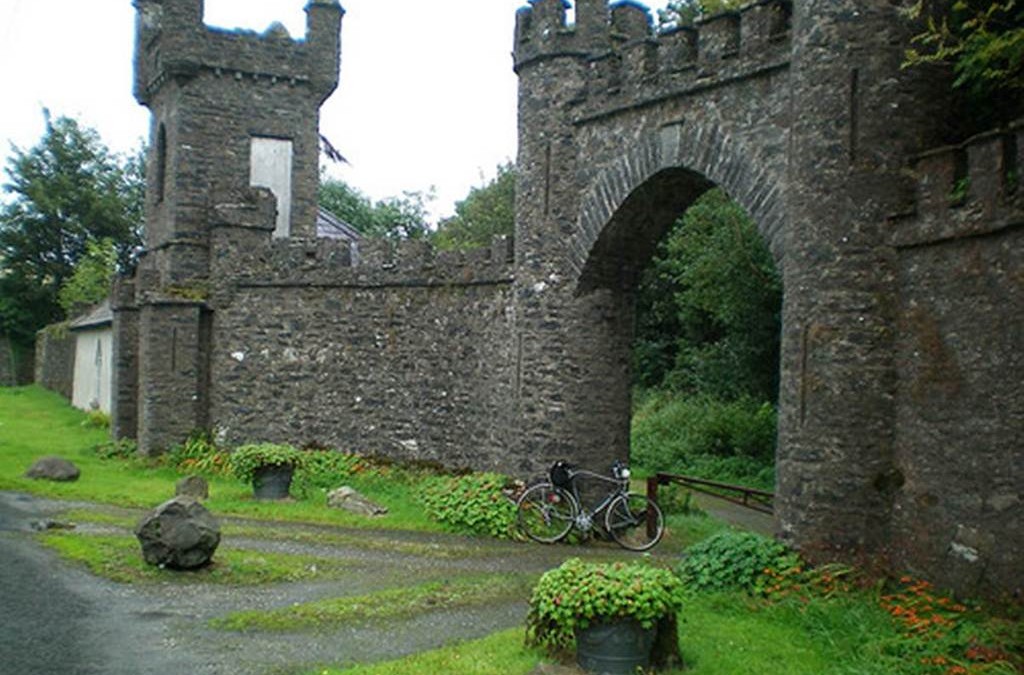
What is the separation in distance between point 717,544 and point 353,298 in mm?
10063

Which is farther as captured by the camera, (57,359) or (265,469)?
(57,359)

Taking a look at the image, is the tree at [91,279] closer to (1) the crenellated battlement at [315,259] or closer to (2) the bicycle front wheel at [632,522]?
(1) the crenellated battlement at [315,259]

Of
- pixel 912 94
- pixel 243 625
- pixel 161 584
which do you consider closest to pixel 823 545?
pixel 912 94

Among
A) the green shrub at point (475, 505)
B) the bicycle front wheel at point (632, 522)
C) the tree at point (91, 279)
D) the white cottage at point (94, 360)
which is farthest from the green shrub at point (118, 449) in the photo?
the tree at point (91, 279)

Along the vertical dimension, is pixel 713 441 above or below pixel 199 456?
above

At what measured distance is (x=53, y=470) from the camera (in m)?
17.6

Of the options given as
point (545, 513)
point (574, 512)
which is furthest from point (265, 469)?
point (574, 512)

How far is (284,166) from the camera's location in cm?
2170

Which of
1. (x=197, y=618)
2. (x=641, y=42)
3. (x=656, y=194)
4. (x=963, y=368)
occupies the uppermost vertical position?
(x=641, y=42)

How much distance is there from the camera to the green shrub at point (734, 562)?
9648mm

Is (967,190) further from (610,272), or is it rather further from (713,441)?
(713,441)

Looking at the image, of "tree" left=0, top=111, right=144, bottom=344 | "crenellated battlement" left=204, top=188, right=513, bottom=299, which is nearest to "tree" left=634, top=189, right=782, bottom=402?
"crenellated battlement" left=204, top=188, right=513, bottom=299

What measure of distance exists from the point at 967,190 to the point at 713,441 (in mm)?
15412

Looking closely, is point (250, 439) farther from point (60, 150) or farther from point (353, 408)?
point (60, 150)
